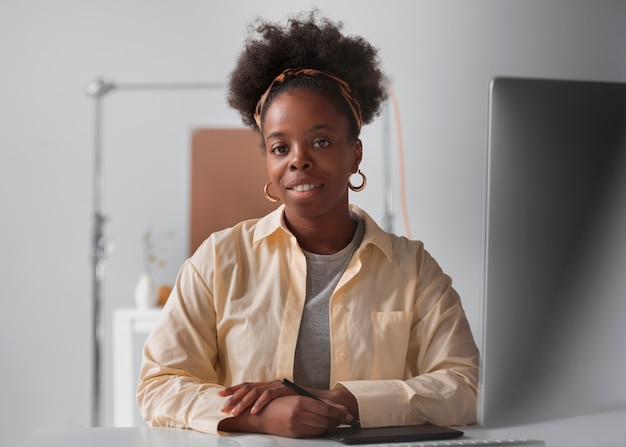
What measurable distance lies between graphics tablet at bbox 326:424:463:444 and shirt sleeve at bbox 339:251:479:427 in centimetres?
5

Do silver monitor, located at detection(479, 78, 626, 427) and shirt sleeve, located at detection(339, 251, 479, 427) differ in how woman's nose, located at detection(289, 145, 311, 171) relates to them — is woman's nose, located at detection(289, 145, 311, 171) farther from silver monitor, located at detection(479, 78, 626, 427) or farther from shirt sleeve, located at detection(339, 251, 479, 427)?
silver monitor, located at detection(479, 78, 626, 427)

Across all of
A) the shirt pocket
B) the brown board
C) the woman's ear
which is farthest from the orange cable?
the shirt pocket

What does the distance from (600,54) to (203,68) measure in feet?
5.00

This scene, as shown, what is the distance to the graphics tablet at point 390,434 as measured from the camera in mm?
916

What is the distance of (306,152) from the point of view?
125 cm

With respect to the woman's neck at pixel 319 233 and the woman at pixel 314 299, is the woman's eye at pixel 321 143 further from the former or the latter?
the woman's neck at pixel 319 233

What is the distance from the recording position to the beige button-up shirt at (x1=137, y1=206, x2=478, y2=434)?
117cm

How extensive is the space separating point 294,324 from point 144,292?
77.9 inches

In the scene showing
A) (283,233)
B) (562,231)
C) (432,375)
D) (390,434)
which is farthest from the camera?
(283,233)

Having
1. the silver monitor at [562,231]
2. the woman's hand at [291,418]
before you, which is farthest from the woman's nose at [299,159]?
the silver monitor at [562,231]

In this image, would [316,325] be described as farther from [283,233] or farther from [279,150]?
Answer: [279,150]

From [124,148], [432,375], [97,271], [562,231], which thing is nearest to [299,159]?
[432,375]

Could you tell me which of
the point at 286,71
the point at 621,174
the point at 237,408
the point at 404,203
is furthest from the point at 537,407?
the point at 404,203

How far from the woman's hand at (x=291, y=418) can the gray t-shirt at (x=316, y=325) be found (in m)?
0.18
